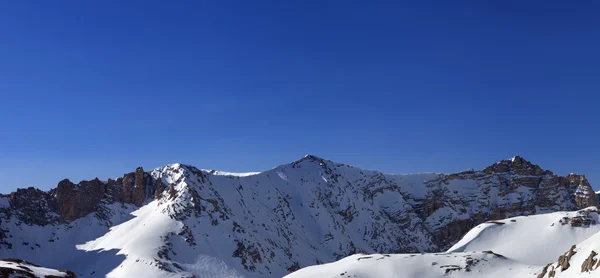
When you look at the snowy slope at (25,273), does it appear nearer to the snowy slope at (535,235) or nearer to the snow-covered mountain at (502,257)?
the snow-covered mountain at (502,257)

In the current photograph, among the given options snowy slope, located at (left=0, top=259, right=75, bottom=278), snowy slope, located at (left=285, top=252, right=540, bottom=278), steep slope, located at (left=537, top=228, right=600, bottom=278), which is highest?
snowy slope, located at (left=0, top=259, right=75, bottom=278)

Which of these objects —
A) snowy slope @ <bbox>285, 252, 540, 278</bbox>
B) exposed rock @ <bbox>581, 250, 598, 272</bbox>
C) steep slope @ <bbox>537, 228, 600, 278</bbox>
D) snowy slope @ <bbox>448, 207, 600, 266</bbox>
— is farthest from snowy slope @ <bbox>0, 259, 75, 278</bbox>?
snowy slope @ <bbox>448, 207, 600, 266</bbox>

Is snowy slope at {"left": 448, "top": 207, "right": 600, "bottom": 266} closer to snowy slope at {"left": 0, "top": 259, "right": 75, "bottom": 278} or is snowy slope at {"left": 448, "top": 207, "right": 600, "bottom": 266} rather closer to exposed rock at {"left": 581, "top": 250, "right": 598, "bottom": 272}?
exposed rock at {"left": 581, "top": 250, "right": 598, "bottom": 272}

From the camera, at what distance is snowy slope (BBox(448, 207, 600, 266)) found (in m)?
165

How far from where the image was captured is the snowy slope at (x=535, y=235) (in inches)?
6486

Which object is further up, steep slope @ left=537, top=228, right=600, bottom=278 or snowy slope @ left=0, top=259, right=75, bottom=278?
snowy slope @ left=0, top=259, right=75, bottom=278

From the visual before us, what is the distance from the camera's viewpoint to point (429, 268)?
13412 centimetres

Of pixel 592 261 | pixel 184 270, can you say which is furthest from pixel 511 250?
pixel 184 270

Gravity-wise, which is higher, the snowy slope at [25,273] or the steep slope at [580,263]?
the snowy slope at [25,273]

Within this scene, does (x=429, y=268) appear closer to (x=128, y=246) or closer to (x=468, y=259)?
(x=468, y=259)

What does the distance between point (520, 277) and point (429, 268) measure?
2153cm

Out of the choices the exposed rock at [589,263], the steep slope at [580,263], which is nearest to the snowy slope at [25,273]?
the steep slope at [580,263]

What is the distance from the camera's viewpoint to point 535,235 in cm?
17712

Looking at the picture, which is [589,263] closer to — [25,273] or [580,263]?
[580,263]
